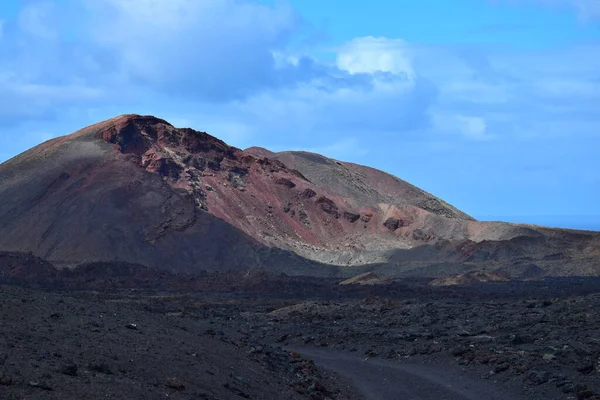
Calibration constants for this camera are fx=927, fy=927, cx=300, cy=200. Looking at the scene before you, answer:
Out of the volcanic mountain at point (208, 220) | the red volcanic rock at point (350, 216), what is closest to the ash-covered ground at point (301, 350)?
the volcanic mountain at point (208, 220)

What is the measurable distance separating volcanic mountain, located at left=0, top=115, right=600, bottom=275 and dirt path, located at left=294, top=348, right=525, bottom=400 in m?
46.5

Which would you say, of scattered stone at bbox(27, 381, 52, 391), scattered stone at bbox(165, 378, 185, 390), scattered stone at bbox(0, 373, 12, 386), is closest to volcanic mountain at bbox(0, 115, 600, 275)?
scattered stone at bbox(165, 378, 185, 390)

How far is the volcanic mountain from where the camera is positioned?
73.7 meters

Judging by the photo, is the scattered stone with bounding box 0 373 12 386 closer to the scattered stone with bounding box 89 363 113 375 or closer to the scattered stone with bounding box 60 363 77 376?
the scattered stone with bounding box 60 363 77 376

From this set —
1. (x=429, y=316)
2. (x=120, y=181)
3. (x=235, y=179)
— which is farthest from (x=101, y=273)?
(x=429, y=316)

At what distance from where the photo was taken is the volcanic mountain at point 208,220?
242 ft

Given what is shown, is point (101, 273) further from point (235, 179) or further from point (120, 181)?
point (235, 179)

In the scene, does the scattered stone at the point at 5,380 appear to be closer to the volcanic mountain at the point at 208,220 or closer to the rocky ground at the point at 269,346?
the rocky ground at the point at 269,346

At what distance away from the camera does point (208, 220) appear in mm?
78625

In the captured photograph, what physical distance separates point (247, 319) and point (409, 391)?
17.7 m

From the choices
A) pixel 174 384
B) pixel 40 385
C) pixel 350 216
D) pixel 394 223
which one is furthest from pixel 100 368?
pixel 394 223

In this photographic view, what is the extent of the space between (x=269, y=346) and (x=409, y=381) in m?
4.08

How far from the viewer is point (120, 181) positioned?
80.8 metres

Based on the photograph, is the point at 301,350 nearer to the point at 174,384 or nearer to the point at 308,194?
the point at 174,384
